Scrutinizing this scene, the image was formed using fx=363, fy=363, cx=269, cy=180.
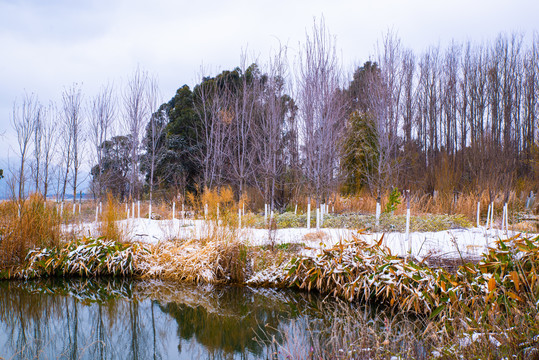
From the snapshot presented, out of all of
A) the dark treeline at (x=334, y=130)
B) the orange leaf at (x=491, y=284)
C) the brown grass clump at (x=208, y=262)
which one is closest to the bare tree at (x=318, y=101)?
the dark treeline at (x=334, y=130)

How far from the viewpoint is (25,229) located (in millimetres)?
6133

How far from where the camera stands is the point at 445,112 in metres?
17.7

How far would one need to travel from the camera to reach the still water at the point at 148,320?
3.62 m

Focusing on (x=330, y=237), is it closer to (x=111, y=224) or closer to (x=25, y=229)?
(x=111, y=224)

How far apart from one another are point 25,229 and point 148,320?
10.6 feet

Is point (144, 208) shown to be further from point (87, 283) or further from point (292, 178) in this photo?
point (87, 283)

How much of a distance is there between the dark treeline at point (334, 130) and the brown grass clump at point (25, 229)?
2738mm

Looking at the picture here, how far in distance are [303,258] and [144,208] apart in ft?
40.0

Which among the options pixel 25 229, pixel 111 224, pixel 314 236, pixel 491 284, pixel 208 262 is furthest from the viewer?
pixel 314 236

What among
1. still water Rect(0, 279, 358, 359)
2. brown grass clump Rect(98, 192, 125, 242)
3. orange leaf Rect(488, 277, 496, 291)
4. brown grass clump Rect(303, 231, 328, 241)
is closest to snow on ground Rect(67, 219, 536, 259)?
brown grass clump Rect(303, 231, 328, 241)

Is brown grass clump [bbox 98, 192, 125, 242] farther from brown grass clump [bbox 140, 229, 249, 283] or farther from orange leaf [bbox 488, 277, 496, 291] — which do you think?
orange leaf [bbox 488, 277, 496, 291]

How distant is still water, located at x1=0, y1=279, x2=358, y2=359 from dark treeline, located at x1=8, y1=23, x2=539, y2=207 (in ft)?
14.0

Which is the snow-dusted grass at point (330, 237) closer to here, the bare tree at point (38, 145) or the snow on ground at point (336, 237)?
the snow on ground at point (336, 237)

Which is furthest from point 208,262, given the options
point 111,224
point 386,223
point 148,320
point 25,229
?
point 386,223
